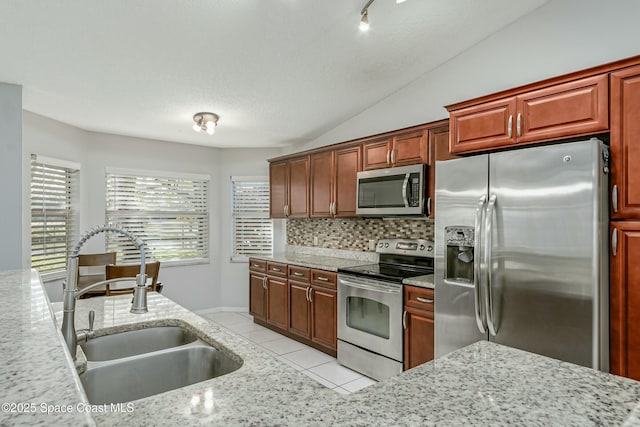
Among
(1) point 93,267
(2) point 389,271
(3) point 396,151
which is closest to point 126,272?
(1) point 93,267

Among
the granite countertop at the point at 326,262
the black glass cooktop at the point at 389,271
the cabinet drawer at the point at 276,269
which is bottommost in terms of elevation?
the cabinet drawer at the point at 276,269

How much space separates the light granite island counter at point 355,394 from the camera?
2.30 feet

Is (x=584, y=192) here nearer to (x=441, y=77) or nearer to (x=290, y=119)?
(x=441, y=77)

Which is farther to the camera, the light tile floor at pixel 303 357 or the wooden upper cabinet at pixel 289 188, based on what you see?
the wooden upper cabinet at pixel 289 188

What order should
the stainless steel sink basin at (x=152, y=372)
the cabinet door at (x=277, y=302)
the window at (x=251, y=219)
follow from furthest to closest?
the window at (x=251, y=219)
the cabinet door at (x=277, y=302)
the stainless steel sink basin at (x=152, y=372)

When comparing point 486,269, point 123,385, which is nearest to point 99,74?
point 123,385

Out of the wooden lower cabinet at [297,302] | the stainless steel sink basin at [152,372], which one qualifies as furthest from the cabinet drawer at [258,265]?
the stainless steel sink basin at [152,372]

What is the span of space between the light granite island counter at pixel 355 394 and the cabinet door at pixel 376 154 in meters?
2.57

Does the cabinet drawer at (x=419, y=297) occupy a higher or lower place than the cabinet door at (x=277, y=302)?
higher

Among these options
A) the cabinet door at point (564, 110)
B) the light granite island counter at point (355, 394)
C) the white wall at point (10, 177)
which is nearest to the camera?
the light granite island counter at point (355, 394)

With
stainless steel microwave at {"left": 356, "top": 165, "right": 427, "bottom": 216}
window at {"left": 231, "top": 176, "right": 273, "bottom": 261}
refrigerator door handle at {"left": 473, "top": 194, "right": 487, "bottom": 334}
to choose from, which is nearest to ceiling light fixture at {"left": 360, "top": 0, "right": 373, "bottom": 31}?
stainless steel microwave at {"left": 356, "top": 165, "right": 427, "bottom": 216}

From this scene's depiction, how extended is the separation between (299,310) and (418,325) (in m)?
1.57

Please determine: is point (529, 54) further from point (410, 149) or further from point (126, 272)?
point (126, 272)

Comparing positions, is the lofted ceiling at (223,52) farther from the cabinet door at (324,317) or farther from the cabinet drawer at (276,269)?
the cabinet door at (324,317)
